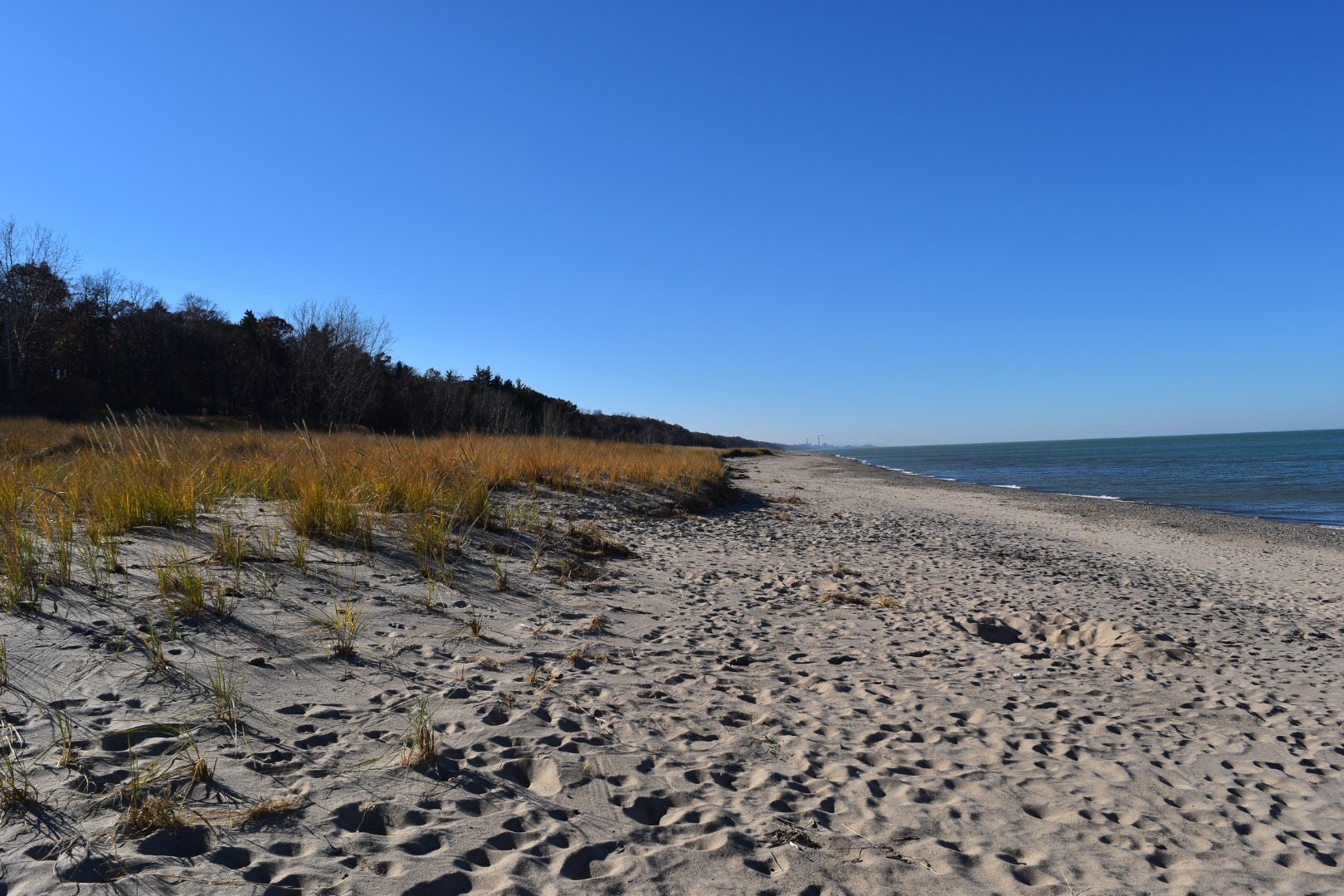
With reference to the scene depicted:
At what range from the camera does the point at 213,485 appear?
6555 mm

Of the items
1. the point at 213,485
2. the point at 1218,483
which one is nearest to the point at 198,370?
the point at 213,485

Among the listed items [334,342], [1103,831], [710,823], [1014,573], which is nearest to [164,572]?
[710,823]

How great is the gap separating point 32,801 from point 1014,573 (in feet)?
32.2

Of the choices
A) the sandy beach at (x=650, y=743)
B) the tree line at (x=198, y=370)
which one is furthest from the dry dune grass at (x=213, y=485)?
the tree line at (x=198, y=370)

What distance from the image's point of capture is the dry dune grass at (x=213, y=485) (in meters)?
4.71

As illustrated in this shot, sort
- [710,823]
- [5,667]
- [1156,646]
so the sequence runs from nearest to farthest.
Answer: [710,823] → [5,667] → [1156,646]

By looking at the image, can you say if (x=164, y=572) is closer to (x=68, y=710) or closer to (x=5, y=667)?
(x=5, y=667)

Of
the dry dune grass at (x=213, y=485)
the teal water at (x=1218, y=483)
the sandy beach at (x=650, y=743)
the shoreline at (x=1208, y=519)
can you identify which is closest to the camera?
the sandy beach at (x=650, y=743)

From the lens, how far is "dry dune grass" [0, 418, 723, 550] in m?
4.71

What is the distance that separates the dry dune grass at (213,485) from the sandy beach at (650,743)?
39 centimetres

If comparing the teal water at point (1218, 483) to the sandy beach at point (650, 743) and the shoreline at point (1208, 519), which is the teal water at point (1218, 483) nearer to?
the shoreline at point (1208, 519)

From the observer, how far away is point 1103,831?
2.97m

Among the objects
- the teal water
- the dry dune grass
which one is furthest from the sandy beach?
the teal water

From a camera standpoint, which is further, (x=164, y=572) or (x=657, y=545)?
(x=657, y=545)
